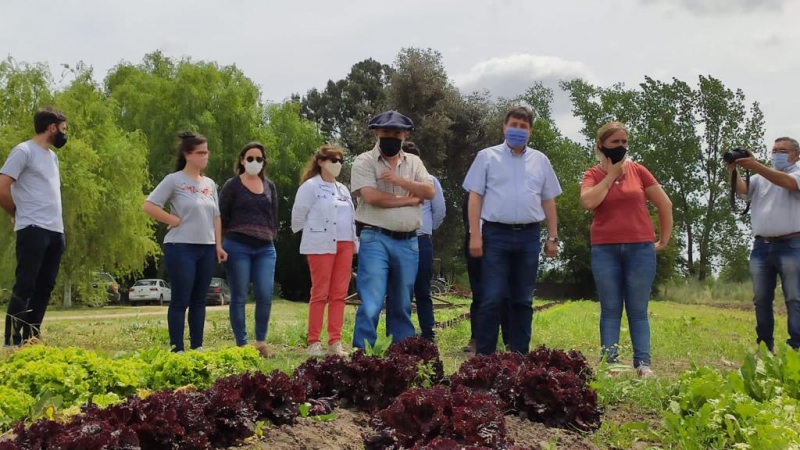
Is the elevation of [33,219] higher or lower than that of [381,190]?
lower

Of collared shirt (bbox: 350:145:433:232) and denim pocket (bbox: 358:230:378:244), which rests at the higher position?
collared shirt (bbox: 350:145:433:232)

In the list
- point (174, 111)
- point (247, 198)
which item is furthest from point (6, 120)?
point (247, 198)

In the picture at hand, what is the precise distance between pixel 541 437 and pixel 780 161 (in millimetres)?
5084

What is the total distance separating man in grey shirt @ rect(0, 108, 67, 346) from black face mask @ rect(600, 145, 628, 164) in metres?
4.57

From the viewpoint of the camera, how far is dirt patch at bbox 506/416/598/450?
11.7 ft

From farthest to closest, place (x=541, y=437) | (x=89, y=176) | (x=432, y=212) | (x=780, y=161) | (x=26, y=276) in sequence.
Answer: (x=89, y=176), (x=432, y=212), (x=780, y=161), (x=26, y=276), (x=541, y=437)

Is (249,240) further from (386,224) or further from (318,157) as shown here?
(386,224)

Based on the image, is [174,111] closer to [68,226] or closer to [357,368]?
[68,226]

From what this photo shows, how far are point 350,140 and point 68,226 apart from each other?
12660 mm

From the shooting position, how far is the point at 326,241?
277 inches

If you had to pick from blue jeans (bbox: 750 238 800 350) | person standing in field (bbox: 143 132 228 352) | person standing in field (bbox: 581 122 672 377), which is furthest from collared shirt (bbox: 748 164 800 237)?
person standing in field (bbox: 143 132 228 352)

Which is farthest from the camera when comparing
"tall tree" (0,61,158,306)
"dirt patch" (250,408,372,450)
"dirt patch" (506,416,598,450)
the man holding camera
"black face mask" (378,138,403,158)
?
A: "tall tree" (0,61,158,306)

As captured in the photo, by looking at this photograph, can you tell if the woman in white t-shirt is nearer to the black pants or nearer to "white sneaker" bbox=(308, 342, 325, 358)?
"white sneaker" bbox=(308, 342, 325, 358)

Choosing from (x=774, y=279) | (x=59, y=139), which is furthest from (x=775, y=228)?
(x=59, y=139)
